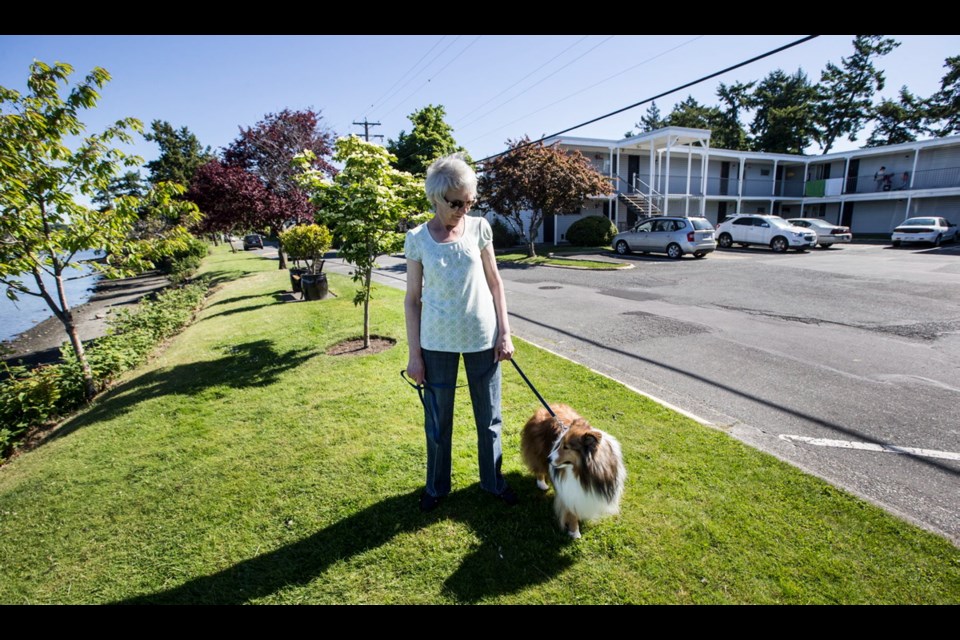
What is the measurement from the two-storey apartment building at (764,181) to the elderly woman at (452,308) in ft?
75.4

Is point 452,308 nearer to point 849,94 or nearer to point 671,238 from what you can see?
point 671,238

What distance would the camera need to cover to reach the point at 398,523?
277 cm

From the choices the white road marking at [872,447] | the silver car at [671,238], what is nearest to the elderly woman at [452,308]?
the white road marking at [872,447]

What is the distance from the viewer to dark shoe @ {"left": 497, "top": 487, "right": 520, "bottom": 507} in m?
2.90

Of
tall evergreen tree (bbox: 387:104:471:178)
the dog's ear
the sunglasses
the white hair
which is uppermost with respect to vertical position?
tall evergreen tree (bbox: 387:104:471:178)

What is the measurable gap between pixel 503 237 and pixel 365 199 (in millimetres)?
20533

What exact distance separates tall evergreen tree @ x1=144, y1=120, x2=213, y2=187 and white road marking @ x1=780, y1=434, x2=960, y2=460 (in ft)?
182

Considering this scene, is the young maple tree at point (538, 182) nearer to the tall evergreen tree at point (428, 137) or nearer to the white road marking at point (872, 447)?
the tall evergreen tree at point (428, 137)

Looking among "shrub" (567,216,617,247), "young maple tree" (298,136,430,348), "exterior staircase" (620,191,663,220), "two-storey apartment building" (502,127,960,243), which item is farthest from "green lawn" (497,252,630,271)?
"young maple tree" (298,136,430,348)

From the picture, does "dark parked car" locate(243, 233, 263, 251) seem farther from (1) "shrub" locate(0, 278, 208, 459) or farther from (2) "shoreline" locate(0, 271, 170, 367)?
(1) "shrub" locate(0, 278, 208, 459)

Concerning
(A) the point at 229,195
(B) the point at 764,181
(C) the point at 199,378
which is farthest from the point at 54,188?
(B) the point at 764,181

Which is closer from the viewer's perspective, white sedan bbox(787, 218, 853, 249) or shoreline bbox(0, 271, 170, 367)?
shoreline bbox(0, 271, 170, 367)

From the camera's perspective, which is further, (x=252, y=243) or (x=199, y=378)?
(x=252, y=243)

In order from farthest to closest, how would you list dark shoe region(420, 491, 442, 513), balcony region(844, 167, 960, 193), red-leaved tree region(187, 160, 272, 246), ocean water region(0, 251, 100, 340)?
balcony region(844, 167, 960, 193) → ocean water region(0, 251, 100, 340) → red-leaved tree region(187, 160, 272, 246) → dark shoe region(420, 491, 442, 513)
